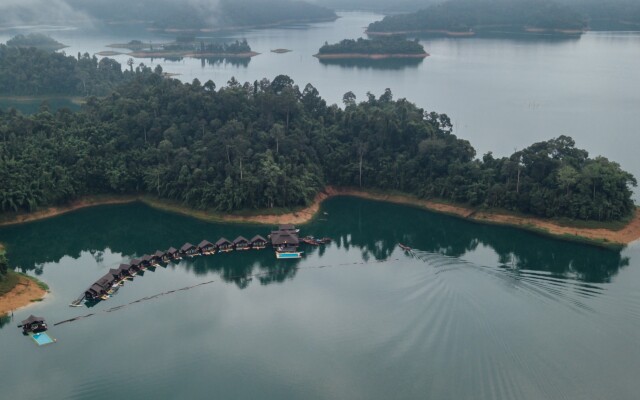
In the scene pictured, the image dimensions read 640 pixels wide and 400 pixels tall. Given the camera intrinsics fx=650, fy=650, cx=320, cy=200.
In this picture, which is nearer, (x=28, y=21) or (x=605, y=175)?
(x=605, y=175)

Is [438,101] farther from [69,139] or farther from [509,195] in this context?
[69,139]

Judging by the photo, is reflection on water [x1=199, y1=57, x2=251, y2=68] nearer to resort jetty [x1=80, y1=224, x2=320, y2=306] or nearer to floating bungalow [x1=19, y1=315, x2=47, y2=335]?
resort jetty [x1=80, y1=224, x2=320, y2=306]

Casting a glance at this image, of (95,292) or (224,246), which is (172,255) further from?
(95,292)

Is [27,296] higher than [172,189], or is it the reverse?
[172,189]

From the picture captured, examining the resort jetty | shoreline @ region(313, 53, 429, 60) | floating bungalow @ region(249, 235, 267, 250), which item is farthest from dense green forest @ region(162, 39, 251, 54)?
floating bungalow @ region(249, 235, 267, 250)

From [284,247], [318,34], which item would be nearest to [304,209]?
[284,247]

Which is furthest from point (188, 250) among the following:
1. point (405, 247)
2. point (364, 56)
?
point (364, 56)

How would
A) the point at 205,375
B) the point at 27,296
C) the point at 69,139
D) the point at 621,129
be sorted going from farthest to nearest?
the point at 621,129
the point at 69,139
the point at 27,296
the point at 205,375
